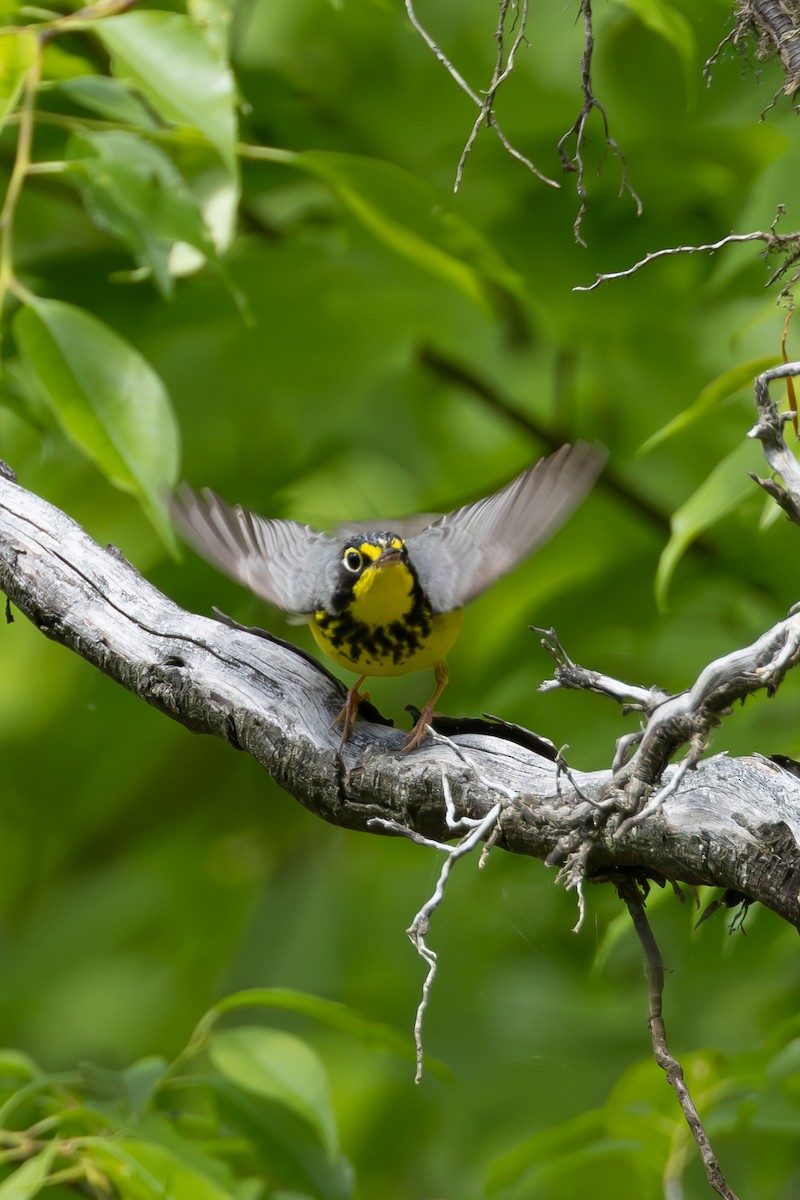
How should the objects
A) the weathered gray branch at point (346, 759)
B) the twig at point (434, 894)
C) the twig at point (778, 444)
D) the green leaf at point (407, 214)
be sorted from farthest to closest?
the green leaf at point (407, 214) → the weathered gray branch at point (346, 759) → the twig at point (434, 894) → the twig at point (778, 444)

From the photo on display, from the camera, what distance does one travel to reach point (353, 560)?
2.46 metres

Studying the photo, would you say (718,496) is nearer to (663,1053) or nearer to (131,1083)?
(663,1053)

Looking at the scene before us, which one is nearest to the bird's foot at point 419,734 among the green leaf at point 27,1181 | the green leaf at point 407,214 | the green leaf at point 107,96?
the green leaf at point 27,1181

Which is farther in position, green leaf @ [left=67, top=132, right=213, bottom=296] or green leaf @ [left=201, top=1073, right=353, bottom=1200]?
green leaf @ [left=201, top=1073, right=353, bottom=1200]

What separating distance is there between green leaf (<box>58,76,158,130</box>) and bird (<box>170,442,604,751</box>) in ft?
3.13

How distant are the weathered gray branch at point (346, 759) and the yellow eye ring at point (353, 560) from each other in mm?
293

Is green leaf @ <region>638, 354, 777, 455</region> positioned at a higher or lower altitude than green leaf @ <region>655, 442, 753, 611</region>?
higher

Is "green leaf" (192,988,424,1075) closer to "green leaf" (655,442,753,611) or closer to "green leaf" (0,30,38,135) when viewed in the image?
"green leaf" (655,442,753,611)

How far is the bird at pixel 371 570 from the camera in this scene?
2.25 metres

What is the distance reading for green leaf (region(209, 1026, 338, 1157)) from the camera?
258 cm

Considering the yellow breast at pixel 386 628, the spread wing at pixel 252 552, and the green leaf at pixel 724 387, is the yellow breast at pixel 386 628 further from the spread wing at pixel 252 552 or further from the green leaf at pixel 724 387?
the green leaf at pixel 724 387

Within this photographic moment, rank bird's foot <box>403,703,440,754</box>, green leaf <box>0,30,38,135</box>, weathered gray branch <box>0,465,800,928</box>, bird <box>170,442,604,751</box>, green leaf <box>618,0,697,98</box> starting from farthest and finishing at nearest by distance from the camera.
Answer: green leaf <box>618,0,697,98</box>
green leaf <box>0,30,38,135</box>
bird <box>170,442,604,751</box>
bird's foot <box>403,703,440,754</box>
weathered gray branch <box>0,465,800,928</box>

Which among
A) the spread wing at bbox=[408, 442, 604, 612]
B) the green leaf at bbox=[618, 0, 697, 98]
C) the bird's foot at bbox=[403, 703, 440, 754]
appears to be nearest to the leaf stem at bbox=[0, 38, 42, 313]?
the spread wing at bbox=[408, 442, 604, 612]

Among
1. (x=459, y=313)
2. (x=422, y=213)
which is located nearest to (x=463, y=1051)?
(x=459, y=313)
